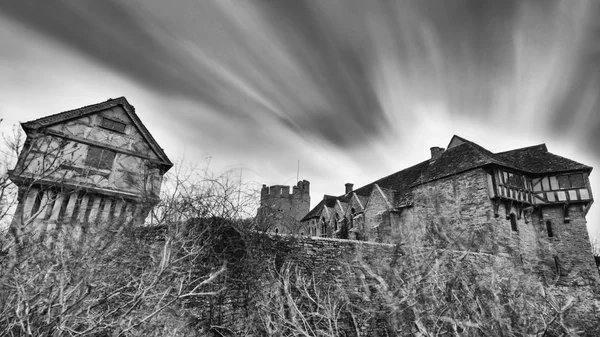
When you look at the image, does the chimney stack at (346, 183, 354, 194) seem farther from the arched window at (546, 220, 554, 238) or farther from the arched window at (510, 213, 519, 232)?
the arched window at (546, 220, 554, 238)

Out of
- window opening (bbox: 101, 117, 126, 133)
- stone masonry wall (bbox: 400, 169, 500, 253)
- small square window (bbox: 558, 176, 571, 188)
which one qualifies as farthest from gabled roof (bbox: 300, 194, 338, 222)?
window opening (bbox: 101, 117, 126, 133)

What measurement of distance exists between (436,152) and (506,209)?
7017mm

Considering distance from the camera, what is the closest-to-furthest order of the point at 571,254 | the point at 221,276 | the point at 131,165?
1. the point at 221,276
2. the point at 131,165
3. the point at 571,254

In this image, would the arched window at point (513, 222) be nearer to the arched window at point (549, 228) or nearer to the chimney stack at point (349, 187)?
the arched window at point (549, 228)

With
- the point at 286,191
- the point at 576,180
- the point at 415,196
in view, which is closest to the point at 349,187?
the point at 286,191

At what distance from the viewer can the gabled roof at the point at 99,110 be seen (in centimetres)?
1024

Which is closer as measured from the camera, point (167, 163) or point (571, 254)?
point (167, 163)

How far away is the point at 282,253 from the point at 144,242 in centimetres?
376

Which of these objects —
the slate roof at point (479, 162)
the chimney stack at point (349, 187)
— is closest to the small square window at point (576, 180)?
the slate roof at point (479, 162)

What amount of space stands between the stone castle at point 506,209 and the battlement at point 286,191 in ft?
70.8

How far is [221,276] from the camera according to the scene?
764cm

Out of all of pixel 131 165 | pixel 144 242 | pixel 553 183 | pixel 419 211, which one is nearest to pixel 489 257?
pixel 419 211

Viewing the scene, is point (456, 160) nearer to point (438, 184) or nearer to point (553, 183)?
point (438, 184)

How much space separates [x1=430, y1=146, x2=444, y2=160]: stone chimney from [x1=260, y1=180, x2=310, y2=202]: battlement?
73.1 feet
